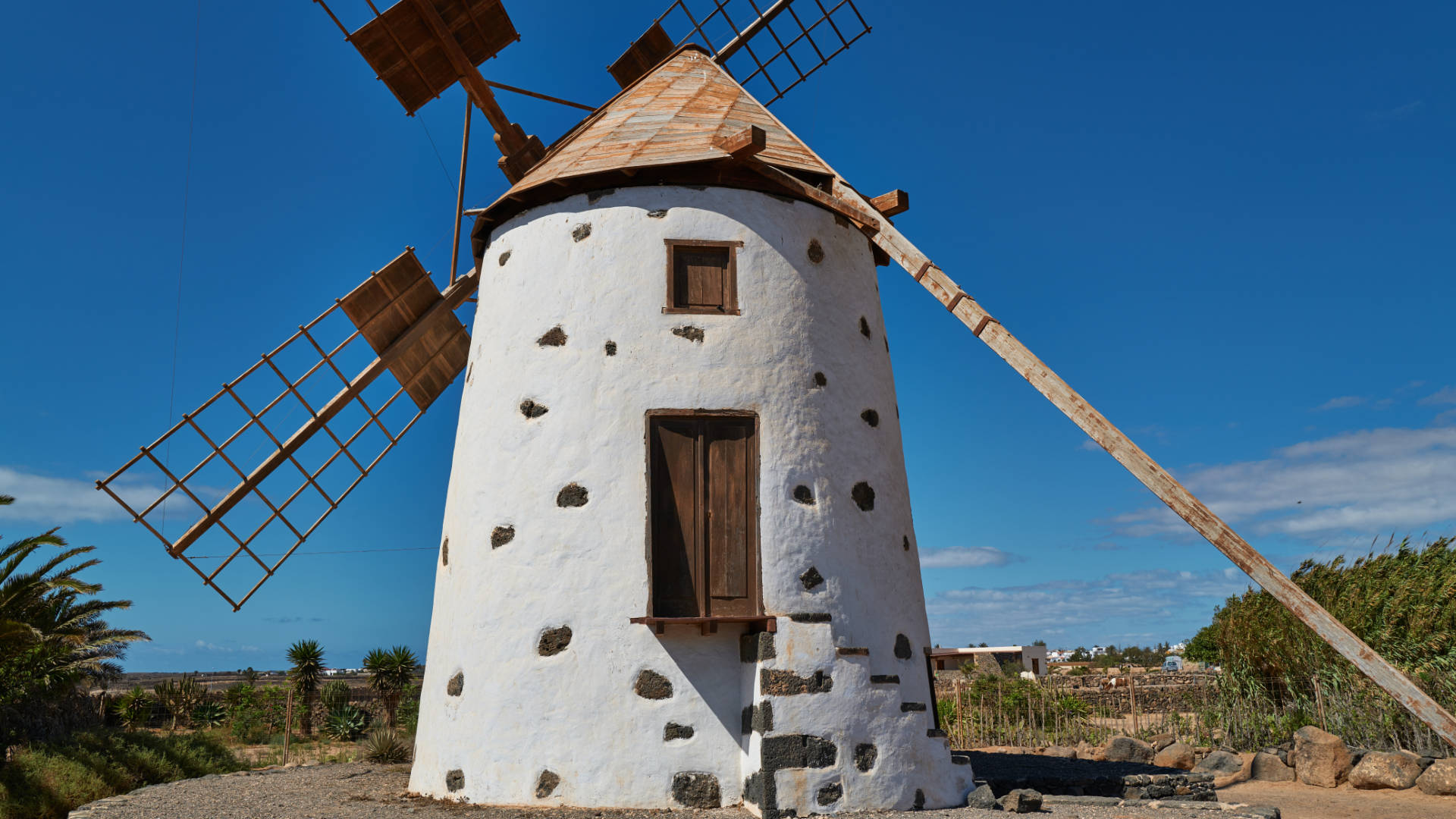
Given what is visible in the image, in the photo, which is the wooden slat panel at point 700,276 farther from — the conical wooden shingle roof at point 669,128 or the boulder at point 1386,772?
the boulder at point 1386,772

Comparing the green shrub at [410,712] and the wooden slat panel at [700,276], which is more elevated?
the wooden slat panel at [700,276]

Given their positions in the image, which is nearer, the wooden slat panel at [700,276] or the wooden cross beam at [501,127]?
the wooden slat panel at [700,276]

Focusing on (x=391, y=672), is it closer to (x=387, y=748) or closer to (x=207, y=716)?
(x=207, y=716)

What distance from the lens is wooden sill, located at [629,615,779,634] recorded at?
725cm

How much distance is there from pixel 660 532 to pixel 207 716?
23.1 metres

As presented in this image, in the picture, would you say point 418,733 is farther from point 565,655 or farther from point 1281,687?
point 1281,687

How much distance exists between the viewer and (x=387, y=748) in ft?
39.6

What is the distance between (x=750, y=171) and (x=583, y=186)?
1531 millimetres

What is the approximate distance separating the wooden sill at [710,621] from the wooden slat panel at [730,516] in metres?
0.13

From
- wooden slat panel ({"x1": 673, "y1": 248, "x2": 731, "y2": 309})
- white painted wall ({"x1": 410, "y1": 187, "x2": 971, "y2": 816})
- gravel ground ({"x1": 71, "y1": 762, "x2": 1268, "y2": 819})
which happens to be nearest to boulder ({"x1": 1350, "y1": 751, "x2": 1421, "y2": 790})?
gravel ground ({"x1": 71, "y1": 762, "x2": 1268, "y2": 819})

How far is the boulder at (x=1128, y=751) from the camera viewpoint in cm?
1374

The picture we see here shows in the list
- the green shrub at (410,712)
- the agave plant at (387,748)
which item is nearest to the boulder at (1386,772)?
the green shrub at (410,712)

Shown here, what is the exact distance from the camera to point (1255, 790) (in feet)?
36.0

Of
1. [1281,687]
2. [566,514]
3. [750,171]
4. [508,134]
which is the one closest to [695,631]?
[566,514]
